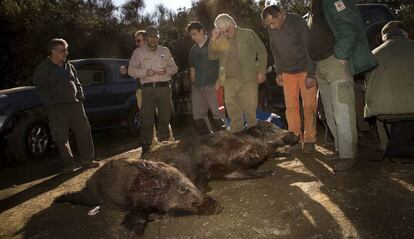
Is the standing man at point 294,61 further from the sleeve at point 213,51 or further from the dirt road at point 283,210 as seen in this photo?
the sleeve at point 213,51

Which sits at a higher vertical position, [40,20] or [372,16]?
[40,20]

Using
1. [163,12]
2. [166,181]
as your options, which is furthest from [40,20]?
[166,181]

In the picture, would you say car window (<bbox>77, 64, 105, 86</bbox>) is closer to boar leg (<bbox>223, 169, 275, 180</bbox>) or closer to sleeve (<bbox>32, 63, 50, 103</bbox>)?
sleeve (<bbox>32, 63, 50, 103</bbox>)

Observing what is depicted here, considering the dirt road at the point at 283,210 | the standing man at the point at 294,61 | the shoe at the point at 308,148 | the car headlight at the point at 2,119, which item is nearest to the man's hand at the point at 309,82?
the standing man at the point at 294,61

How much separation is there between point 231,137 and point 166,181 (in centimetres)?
158

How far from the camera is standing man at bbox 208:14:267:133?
19.2 ft

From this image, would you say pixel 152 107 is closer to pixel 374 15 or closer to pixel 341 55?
pixel 341 55

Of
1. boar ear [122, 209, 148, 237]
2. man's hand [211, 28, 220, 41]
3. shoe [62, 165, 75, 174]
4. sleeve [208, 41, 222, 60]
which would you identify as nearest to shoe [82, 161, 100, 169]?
shoe [62, 165, 75, 174]

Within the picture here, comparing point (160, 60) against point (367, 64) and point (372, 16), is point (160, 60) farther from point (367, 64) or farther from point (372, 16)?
point (372, 16)

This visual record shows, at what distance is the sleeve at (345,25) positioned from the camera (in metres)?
4.23

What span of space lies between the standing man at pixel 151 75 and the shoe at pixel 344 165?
10.6 feet

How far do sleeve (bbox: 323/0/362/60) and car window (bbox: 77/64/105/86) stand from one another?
6.00 m

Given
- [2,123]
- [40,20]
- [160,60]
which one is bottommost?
[2,123]

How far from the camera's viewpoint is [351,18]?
13.9 feet
